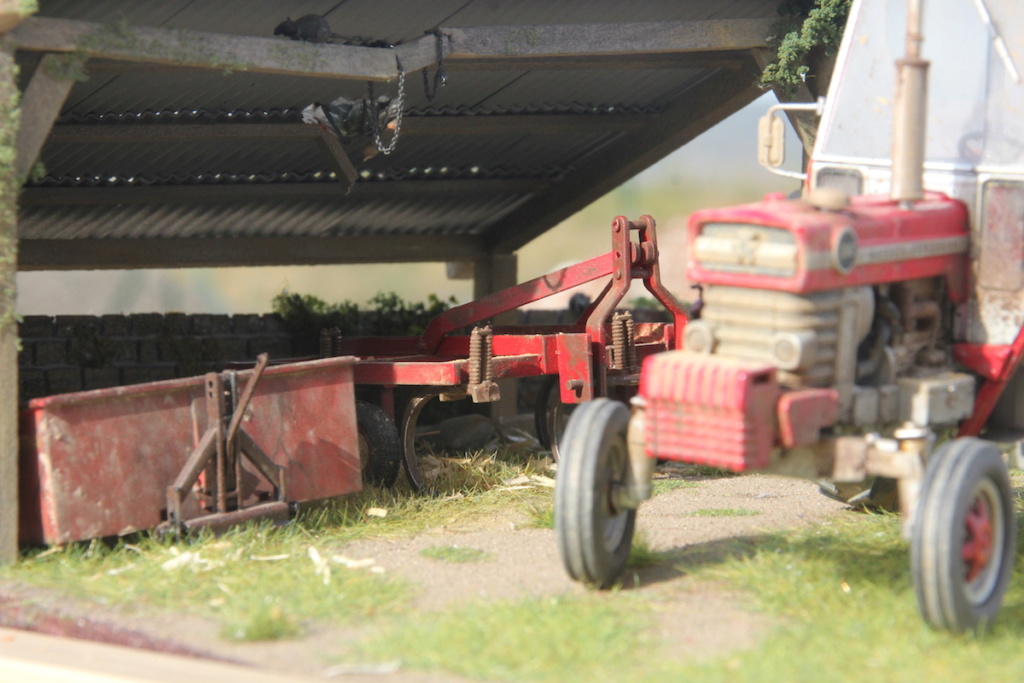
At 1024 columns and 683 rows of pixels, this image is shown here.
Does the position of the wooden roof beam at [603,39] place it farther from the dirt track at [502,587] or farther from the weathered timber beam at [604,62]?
the dirt track at [502,587]

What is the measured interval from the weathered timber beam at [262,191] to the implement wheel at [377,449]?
10.3 feet

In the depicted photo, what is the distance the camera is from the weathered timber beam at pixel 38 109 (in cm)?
617

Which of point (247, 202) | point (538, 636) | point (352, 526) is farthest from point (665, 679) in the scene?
point (247, 202)

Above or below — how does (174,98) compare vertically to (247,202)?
above

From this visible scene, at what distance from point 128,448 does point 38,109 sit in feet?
5.83

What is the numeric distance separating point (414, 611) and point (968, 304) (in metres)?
2.92

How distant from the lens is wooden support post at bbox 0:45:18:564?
6.00 m

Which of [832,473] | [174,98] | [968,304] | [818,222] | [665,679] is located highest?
[174,98]

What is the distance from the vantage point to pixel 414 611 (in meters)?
5.45

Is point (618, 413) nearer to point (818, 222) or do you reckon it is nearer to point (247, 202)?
point (818, 222)

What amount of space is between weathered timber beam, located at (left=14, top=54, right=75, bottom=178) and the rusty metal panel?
1.22 metres

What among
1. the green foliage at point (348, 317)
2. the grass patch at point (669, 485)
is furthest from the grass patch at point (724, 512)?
the green foliage at point (348, 317)

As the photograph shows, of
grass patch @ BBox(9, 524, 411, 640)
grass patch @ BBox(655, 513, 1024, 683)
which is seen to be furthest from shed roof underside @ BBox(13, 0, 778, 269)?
grass patch @ BBox(655, 513, 1024, 683)

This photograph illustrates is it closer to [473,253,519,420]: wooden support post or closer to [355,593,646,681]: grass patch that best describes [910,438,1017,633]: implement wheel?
[355,593,646,681]: grass patch
